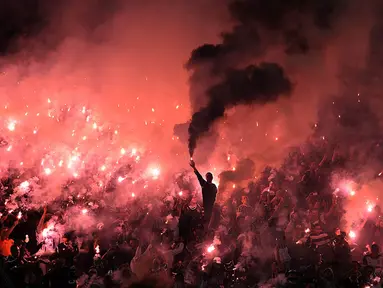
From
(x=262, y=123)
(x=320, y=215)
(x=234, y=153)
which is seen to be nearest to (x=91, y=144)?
(x=234, y=153)

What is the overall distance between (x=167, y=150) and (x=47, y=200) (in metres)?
8.55

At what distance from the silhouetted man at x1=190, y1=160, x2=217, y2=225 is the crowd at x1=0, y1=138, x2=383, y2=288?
0.03m

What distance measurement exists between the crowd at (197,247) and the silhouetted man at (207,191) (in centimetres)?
3

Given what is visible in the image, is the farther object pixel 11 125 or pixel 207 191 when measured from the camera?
pixel 11 125

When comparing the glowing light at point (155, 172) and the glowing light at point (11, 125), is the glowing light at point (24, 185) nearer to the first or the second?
the glowing light at point (11, 125)

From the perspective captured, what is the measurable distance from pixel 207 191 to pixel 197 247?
1503mm

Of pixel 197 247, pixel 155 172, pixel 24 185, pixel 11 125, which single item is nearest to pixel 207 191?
pixel 197 247

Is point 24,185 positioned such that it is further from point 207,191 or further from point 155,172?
point 207,191

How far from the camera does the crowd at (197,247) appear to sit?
26.7 ft

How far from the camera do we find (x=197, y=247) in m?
10.1

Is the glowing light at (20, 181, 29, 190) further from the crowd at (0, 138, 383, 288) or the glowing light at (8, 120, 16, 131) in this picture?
the glowing light at (8, 120, 16, 131)

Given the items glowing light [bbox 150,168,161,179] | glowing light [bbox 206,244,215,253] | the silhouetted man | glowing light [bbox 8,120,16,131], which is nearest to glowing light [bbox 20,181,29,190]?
glowing light [bbox 8,120,16,131]

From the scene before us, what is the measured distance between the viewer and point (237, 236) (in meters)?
11.1

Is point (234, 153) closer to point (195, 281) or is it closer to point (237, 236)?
point (237, 236)
